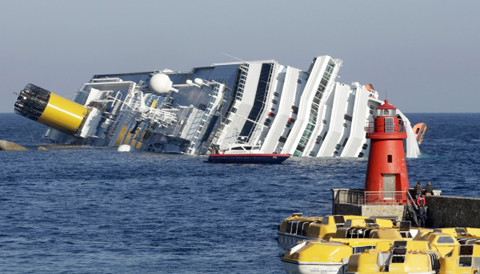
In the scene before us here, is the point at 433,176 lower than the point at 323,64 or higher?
lower

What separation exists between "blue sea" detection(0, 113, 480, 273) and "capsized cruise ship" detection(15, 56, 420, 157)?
256cm

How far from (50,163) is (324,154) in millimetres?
28741

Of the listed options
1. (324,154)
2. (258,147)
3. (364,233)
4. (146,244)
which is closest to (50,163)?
(258,147)

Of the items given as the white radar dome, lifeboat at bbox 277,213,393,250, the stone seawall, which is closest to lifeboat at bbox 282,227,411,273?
lifeboat at bbox 277,213,393,250

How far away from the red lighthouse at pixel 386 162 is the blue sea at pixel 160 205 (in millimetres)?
5313

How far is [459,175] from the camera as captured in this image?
88875 millimetres

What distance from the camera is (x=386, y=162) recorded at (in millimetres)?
42938

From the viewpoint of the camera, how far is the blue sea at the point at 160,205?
4400cm

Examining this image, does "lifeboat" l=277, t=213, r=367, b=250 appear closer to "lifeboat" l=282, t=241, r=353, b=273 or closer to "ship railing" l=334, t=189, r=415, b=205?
"ship railing" l=334, t=189, r=415, b=205

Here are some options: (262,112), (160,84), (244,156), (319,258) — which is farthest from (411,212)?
(160,84)

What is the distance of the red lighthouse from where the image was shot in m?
42.8

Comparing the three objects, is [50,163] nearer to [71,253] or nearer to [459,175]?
[459,175]

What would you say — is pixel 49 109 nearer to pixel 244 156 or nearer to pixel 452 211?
pixel 244 156

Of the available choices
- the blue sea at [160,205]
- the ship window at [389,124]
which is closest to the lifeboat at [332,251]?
the blue sea at [160,205]
